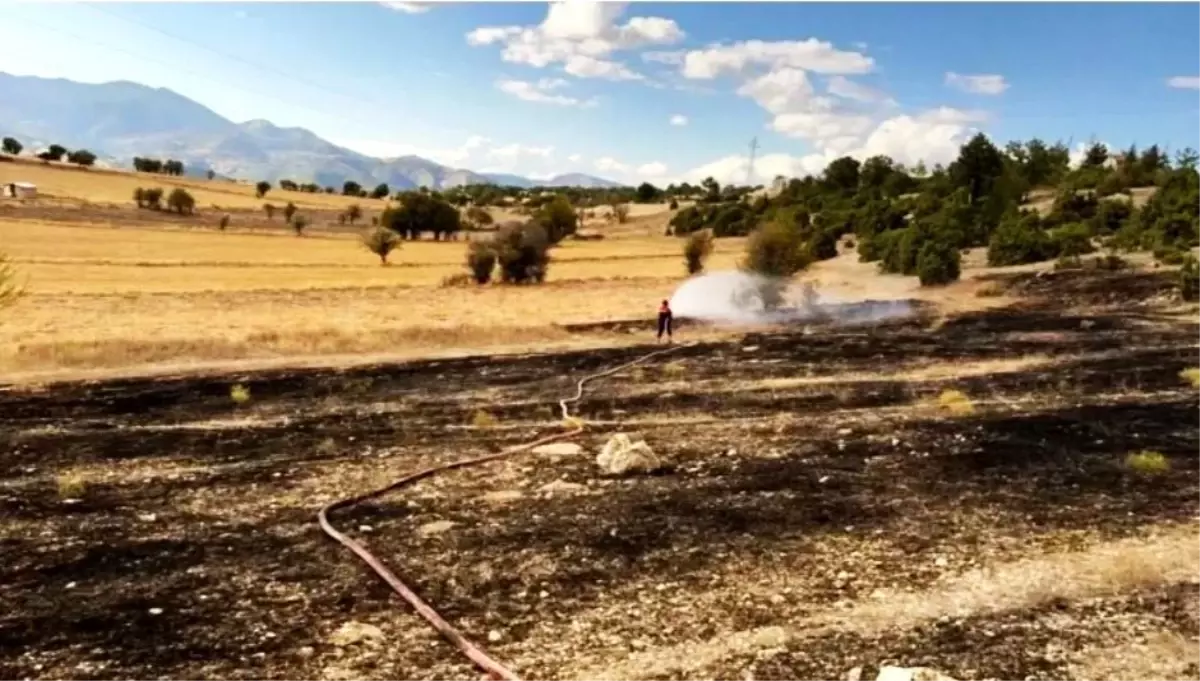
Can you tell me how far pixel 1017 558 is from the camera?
1182cm

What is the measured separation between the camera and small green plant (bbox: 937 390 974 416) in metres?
20.0

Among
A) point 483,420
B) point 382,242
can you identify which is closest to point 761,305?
point 483,420

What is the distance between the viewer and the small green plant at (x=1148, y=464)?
1545cm

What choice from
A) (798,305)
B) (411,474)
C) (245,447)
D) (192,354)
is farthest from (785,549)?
(798,305)

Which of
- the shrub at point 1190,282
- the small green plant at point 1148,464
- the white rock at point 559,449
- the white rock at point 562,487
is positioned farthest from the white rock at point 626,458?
the shrub at point 1190,282

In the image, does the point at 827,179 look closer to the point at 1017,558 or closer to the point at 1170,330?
the point at 1170,330

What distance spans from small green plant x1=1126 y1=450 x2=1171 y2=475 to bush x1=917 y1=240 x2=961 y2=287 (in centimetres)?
Result: 3636

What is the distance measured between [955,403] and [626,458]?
848 cm

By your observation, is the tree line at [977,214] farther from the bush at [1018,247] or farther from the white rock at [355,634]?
the white rock at [355,634]

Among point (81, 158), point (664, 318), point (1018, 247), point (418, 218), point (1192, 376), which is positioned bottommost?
point (664, 318)

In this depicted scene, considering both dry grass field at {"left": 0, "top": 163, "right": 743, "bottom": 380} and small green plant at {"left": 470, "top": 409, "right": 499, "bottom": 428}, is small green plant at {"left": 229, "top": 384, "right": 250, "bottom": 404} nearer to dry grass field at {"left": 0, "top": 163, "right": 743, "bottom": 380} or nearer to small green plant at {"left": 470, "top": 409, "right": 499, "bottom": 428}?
dry grass field at {"left": 0, "top": 163, "right": 743, "bottom": 380}

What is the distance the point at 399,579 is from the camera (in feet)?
37.1

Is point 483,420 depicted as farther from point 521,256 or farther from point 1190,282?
point 521,256

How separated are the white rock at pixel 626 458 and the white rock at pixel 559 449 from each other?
3.33 ft
